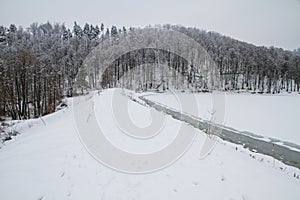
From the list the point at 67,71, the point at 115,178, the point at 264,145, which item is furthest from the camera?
the point at 67,71

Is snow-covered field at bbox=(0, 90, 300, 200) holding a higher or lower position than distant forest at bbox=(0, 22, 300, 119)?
lower

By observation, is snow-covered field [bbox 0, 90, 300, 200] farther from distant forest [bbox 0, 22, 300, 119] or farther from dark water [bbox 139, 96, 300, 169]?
distant forest [bbox 0, 22, 300, 119]

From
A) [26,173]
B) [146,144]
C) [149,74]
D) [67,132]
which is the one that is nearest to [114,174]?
[26,173]

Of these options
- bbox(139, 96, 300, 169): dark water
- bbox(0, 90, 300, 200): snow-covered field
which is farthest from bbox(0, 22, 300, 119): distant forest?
bbox(139, 96, 300, 169): dark water

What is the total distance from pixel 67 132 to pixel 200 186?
447 centimetres

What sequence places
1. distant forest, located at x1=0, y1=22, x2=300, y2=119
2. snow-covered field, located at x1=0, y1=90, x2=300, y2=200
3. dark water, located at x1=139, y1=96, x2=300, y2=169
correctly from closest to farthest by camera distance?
snow-covered field, located at x1=0, y1=90, x2=300, y2=200
dark water, located at x1=139, y1=96, x2=300, y2=169
distant forest, located at x1=0, y1=22, x2=300, y2=119

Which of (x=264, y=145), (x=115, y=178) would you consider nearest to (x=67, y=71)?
(x=264, y=145)

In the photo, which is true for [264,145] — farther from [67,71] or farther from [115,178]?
[67,71]

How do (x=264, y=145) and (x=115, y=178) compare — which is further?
(x=264, y=145)

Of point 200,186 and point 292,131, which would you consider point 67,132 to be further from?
point 292,131

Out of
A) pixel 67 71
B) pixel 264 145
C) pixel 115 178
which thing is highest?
pixel 67 71

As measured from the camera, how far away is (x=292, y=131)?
41.2 feet

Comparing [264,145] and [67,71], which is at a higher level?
[67,71]

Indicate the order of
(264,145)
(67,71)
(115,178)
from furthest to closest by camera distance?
(67,71), (264,145), (115,178)
